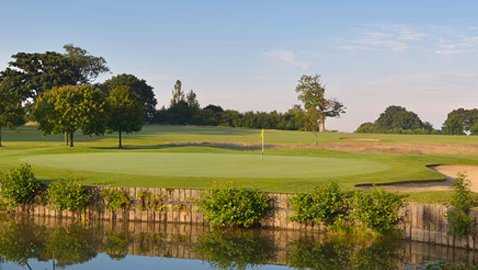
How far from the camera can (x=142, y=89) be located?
134625mm

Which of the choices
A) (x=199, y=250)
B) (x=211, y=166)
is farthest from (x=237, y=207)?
(x=211, y=166)

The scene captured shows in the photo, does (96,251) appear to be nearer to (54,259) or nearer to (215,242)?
(54,259)

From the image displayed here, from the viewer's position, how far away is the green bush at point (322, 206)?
21.3 m

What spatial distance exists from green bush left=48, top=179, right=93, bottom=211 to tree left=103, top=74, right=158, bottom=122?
106 metres

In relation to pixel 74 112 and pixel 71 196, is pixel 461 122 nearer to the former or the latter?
pixel 74 112

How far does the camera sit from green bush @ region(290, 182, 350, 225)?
69.8 feet

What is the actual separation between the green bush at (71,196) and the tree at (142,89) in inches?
4169

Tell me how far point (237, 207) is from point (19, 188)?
27.6ft

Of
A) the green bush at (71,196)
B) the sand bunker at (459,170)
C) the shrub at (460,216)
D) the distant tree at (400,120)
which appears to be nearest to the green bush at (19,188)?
the green bush at (71,196)

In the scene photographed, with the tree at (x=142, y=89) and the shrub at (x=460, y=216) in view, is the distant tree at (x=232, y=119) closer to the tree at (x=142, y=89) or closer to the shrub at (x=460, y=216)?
the tree at (x=142, y=89)

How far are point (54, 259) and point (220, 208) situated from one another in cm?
632

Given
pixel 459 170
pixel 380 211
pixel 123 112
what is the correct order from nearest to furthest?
pixel 380 211 < pixel 459 170 < pixel 123 112

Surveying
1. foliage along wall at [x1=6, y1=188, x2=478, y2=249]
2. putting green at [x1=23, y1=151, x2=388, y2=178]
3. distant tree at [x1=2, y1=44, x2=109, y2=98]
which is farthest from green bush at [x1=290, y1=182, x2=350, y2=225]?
distant tree at [x1=2, y1=44, x2=109, y2=98]

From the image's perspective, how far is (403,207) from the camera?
67.5 feet
